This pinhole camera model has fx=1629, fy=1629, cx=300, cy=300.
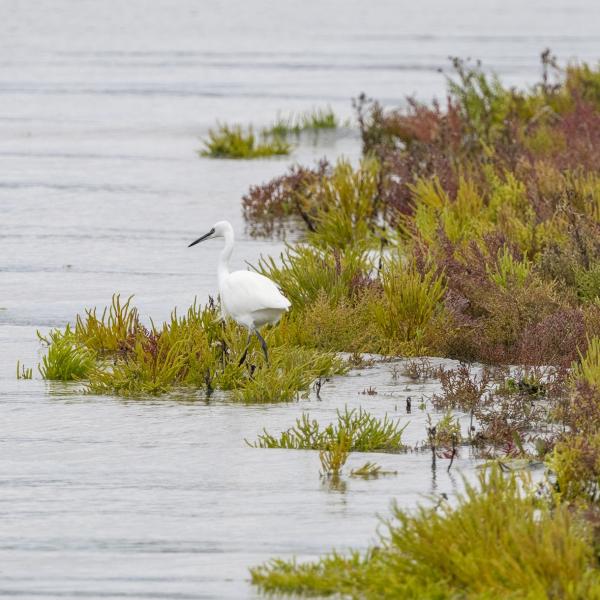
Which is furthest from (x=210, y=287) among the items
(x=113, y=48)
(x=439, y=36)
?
(x=439, y=36)

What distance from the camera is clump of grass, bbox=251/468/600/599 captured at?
575 centimetres

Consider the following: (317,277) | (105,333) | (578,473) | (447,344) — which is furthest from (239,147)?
(578,473)

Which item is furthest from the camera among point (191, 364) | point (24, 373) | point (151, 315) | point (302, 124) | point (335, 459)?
point (302, 124)

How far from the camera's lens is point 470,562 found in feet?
19.1

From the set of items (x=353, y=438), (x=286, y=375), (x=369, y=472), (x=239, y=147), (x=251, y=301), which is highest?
(x=239, y=147)

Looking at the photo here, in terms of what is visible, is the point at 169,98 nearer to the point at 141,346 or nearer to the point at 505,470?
the point at 141,346

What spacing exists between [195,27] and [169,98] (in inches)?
1117

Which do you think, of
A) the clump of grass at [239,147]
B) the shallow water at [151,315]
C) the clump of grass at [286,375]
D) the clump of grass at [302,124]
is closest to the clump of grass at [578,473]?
the shallow water at [151,315]

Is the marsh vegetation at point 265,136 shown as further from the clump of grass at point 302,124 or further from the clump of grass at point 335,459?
the clump of grass at point 335,459

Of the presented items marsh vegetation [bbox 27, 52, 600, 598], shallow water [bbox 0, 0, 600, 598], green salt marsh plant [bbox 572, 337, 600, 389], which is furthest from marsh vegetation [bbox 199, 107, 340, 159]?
green salt marsh plant [bbox 572, 337, 600, 389]

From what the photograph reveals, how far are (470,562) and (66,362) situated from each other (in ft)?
16.6

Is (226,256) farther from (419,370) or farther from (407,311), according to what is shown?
(419,370)

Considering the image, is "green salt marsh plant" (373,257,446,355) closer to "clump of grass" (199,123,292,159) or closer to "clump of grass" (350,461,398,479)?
"clump of grass" (350,461,398,479)

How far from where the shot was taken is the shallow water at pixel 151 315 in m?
6.77
